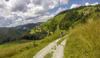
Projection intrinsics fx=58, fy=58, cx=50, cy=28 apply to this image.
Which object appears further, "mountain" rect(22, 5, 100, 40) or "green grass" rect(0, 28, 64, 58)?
"green grass" rect(0, 28, 64, 58)

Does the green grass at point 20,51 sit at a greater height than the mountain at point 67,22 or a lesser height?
lesser

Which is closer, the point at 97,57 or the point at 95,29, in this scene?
the point at 97,57

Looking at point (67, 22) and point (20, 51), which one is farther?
point (67, 22)

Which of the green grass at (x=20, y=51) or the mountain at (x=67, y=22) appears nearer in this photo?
the mountain at (x=67, y=22)

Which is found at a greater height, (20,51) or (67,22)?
(67,22)

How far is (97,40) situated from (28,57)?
8.81 meters

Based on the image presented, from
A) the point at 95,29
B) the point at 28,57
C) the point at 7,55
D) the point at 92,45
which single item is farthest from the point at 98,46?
the point at 7,55

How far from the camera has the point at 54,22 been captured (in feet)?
139

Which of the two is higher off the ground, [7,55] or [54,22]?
[54,22]

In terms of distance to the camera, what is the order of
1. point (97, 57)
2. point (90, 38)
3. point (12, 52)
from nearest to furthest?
1. point (97, 57)
2. point (90, 38)
3. point (12, 52)

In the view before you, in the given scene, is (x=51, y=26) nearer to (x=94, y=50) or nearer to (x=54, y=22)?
(x=54, y=22)

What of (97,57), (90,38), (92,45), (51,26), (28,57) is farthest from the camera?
(51,26)

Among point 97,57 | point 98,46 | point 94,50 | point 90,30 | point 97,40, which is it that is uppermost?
point 90,30

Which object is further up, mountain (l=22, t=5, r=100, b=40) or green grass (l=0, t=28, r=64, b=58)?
mountain (l=22, t=5, r=100, b=40)
